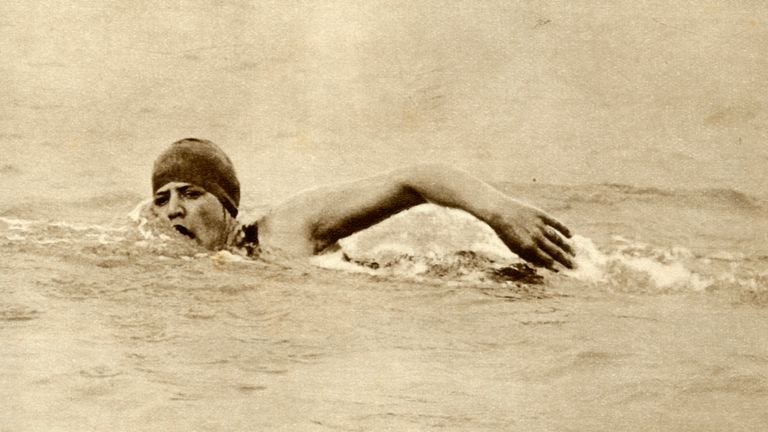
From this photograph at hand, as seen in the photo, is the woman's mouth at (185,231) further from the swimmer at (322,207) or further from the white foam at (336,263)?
the white foam at (336,263)

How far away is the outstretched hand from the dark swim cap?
2.95 ft

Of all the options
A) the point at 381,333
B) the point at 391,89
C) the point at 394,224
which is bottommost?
the point at 381,333

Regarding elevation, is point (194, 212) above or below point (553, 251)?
above

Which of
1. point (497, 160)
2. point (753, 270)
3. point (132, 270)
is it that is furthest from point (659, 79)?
point (132, 270)

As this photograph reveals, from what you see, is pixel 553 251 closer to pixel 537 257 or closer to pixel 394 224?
pixel 537 257

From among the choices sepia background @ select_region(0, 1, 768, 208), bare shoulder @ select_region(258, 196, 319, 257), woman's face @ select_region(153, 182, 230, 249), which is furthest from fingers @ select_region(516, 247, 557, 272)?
sepia background @ select_region(0, 1, 768, 208)

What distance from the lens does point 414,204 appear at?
357cm

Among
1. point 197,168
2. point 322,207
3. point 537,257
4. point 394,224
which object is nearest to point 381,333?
point 537,257

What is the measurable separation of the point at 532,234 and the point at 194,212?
3.33ft

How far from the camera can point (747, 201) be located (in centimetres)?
438

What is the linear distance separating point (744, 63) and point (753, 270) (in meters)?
1.36

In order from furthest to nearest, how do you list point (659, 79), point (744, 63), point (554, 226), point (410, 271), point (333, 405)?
point (659, 79) → point (744, 63) → point (410, 271) → point (554, 226) → point (333, 405)

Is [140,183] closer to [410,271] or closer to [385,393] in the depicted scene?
[410,271]

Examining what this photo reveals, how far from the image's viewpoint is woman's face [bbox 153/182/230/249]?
365 centimetres
